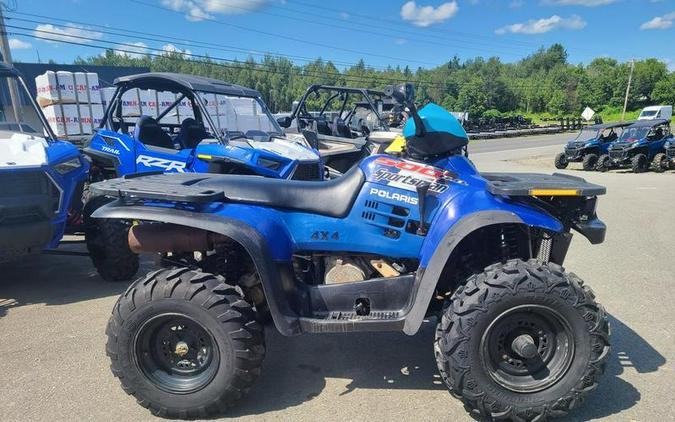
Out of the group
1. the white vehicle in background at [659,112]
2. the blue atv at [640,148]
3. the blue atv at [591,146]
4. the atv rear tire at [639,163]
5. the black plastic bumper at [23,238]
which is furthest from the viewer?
the white vehicle in background at [659,112]

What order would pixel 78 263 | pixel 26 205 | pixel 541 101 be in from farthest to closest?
pixel 541 101, pixel 78 263, pixel 26 205

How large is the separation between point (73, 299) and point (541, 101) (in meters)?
97.3

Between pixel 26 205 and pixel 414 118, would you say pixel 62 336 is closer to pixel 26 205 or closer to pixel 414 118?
pixel 26 205

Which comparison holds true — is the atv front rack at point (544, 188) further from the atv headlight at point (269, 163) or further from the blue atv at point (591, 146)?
the blue atv at point (591, 146)

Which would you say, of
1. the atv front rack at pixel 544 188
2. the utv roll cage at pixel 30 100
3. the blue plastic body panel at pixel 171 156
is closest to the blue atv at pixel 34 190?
the utv roll cage at pixel 30 100

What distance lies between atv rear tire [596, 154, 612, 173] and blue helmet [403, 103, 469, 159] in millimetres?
16477

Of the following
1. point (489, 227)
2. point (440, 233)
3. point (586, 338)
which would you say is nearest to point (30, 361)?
point (440, 233)

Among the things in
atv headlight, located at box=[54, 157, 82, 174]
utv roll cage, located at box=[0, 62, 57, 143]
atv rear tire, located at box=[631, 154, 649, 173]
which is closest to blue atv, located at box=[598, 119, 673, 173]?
atv rear tire, located at box=[631, 154, 649, 173]

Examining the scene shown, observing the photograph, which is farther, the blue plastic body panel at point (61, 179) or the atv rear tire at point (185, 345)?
the blue plastic body panel at point (61, 179)

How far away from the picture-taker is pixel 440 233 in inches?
117

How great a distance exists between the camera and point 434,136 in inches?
123

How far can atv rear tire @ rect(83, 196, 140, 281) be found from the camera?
523 cm

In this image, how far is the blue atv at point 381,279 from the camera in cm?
281

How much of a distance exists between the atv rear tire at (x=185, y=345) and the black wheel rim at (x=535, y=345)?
142 cm
